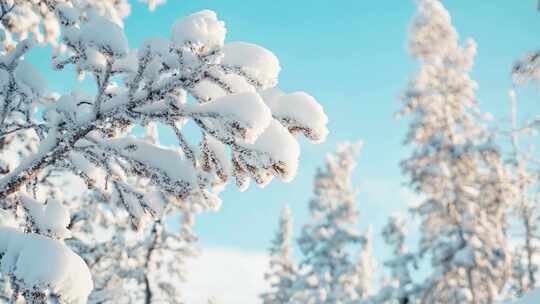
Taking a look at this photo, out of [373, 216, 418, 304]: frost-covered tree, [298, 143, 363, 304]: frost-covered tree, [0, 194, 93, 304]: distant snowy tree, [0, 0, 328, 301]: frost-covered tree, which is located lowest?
[0, 194, 93, 304]: distant snowy tree

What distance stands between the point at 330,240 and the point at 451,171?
11824mm

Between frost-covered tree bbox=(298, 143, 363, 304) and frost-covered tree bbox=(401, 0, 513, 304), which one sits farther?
frost-covered tree bbox=(298, 143, 363, 304)

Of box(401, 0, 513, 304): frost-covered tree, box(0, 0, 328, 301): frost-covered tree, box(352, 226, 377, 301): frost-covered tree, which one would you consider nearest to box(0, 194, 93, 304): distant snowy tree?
box(0, 0, 328, 301): frost-covered tree

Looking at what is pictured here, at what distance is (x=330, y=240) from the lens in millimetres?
28391

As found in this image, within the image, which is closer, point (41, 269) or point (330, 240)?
point (41, 269)

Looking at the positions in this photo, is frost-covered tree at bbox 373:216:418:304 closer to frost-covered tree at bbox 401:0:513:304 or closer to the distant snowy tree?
frost-covered tree at bbox 401:0:513:304

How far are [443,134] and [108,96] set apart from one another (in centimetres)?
1642

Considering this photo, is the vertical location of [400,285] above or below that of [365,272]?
below

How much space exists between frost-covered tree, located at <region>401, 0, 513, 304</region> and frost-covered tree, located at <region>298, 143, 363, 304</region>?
9.19 m

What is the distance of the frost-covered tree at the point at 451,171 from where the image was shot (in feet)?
57.3

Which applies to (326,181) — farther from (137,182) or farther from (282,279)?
(137,182)

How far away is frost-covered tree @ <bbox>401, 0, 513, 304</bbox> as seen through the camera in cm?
1745

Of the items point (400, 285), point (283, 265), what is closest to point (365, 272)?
point (283, 265)

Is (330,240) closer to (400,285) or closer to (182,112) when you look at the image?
(400,285)
